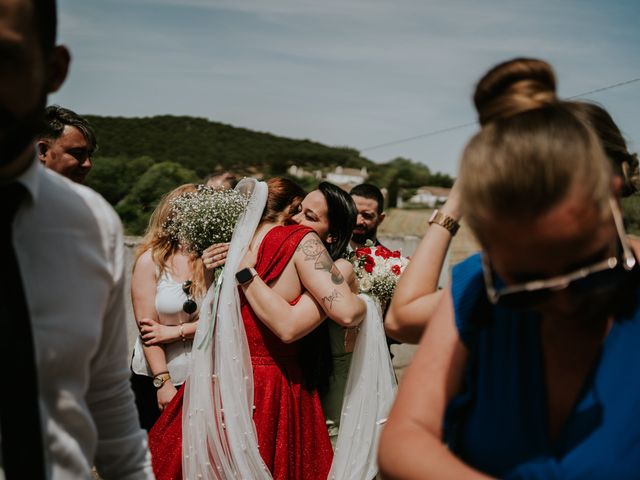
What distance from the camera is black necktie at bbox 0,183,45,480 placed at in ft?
4.12

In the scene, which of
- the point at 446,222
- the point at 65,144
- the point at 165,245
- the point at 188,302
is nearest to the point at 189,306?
the point at 188,302

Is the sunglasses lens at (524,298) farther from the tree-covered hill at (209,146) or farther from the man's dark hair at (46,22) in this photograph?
the tree-covered hill at (209,146)

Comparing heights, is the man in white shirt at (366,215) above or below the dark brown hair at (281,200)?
below

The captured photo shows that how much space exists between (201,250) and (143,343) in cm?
69

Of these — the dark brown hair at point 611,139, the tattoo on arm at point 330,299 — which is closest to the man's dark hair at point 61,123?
the tattoo on arm at point 330,299

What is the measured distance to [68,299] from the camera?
1.43 meters

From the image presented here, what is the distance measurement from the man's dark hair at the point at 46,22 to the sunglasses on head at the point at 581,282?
3.18ft

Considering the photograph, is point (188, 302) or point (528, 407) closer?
point (528, 407)

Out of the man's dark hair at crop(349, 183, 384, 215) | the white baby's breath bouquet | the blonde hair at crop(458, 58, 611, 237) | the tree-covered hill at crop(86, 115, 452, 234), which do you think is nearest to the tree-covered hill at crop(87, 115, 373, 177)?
the tree-covered hill at crop(86, 115, 452, 234)

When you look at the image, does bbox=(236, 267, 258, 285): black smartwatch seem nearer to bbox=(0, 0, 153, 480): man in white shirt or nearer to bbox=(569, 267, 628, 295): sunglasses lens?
bbox=(0, 0, 153, 480): man in white shirt

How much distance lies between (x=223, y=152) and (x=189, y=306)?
49566 millimetres

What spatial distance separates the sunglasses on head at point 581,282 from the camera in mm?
1155

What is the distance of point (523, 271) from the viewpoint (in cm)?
117

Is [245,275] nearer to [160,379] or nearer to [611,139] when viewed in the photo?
[160,379]
